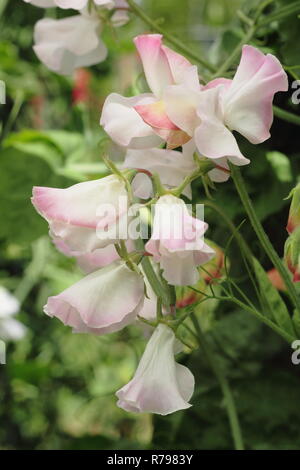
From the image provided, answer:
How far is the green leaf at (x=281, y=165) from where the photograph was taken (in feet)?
2.34

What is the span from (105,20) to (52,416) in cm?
96

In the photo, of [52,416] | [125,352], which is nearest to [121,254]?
[52,416]

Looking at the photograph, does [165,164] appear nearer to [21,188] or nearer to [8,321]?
[21,188]

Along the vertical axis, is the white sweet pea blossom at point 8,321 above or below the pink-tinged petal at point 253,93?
below

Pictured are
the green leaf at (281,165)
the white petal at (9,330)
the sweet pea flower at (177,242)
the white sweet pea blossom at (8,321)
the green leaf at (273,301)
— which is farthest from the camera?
the white petal at (9,330)

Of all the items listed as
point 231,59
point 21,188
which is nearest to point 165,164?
point 231,59

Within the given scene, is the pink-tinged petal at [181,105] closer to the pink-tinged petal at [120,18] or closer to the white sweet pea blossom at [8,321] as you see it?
the pink-tinged petal at [120,18]

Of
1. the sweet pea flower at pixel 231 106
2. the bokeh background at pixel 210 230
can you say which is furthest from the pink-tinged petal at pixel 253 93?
the bokeh background at pixel 210 230

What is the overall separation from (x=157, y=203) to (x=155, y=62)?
0.08 m

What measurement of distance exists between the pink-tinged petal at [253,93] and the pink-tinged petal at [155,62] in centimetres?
4

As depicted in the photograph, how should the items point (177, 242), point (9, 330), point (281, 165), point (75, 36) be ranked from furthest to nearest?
point (9, 330) → point (281, 165) → point (75, 36) → point (177, 242)

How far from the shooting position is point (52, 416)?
1422 millimetres

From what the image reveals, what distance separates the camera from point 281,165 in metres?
0.72

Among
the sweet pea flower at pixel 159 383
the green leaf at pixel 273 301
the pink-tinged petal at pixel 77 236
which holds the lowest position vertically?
the green leaf at pixel 273 301
